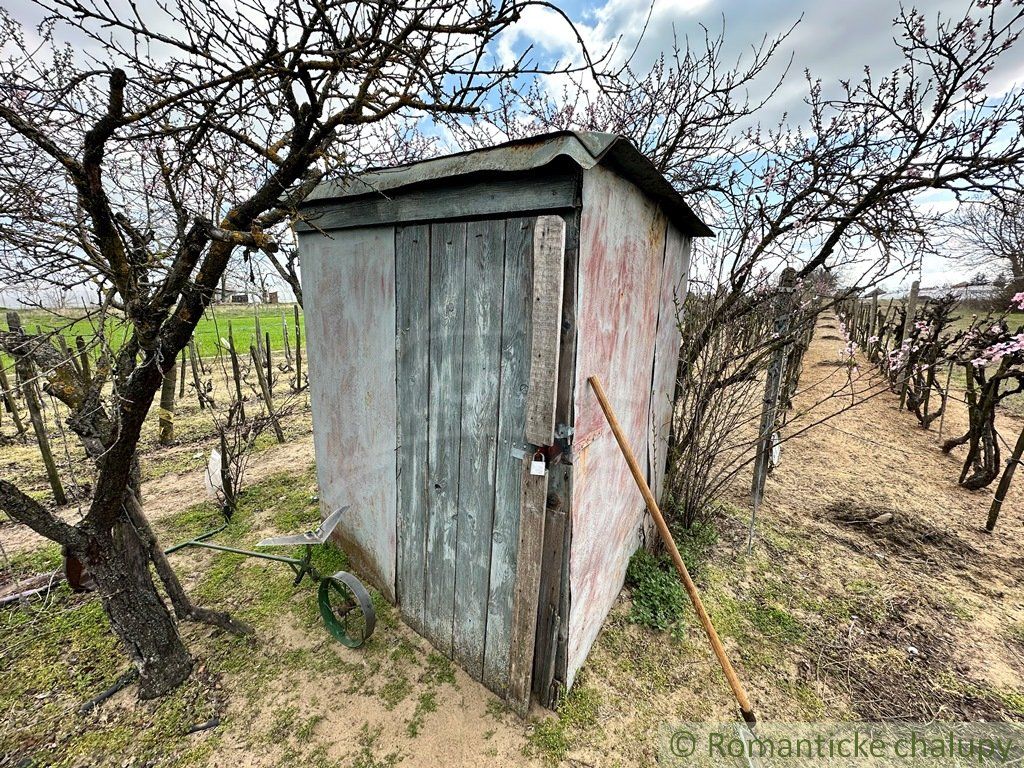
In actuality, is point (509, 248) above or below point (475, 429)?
above

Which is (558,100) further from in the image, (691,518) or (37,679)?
(37,679)

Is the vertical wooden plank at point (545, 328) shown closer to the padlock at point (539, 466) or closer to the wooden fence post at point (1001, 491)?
the padlock at point (539, 466)

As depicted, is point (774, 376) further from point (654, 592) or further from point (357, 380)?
point (357, 380)

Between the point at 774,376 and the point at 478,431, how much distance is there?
274 centimetres

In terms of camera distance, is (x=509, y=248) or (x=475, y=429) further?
(x=475, y=429)

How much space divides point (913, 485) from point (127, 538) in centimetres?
697

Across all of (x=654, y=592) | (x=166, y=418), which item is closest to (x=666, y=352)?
(x=654, y=592)

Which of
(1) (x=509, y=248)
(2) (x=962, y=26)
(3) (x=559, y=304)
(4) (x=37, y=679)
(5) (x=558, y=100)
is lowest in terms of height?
A: (4) (x=37, y=679)

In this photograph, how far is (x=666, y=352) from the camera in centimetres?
318

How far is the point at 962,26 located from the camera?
283 centimetres

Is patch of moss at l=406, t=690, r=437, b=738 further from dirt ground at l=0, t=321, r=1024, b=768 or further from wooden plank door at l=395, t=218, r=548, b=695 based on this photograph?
wooden plank door at l=395, t=218, r=548, b=695

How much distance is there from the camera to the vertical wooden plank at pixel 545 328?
60.0 inches

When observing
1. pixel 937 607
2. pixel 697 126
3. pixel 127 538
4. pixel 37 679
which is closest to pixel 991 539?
pixel 937 607

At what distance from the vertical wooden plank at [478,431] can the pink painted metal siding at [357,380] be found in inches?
23.4
